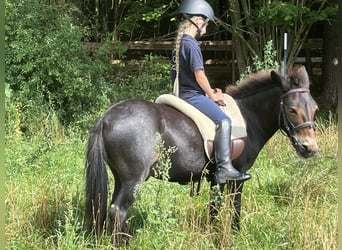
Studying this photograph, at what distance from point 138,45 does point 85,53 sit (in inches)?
119

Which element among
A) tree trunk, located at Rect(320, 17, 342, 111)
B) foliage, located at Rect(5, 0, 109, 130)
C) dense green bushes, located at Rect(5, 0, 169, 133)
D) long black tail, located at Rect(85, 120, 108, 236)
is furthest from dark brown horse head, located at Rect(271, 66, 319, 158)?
tree trunk, located at Rect(320, 17, 342, 111)

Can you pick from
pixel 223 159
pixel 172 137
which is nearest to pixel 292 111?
pixel 223 159

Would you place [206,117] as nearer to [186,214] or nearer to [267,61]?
[186,214]

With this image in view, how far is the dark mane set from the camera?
4828mm

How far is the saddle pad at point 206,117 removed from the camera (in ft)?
14.4

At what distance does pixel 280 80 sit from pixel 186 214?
1.56 m

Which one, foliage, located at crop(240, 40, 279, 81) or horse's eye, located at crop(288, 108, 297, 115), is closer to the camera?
horse's eye, located at crop(288, 108, 297, 115)

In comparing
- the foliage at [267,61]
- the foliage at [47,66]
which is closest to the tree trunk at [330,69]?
the foliage at [267,61]

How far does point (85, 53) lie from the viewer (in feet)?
36.0

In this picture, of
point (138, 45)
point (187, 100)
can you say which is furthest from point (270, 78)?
point (138, 45)

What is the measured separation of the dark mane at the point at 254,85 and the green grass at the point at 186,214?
1.10 metres

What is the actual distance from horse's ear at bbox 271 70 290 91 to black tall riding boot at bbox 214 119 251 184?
716mm

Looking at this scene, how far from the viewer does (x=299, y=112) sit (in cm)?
439

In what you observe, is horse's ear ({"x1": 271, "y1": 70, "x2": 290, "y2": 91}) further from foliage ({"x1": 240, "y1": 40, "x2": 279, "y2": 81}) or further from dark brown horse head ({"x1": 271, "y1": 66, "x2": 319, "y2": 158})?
foliage ({"x1": 240, "y1": 40, "x2": 279, "y2": 81})
